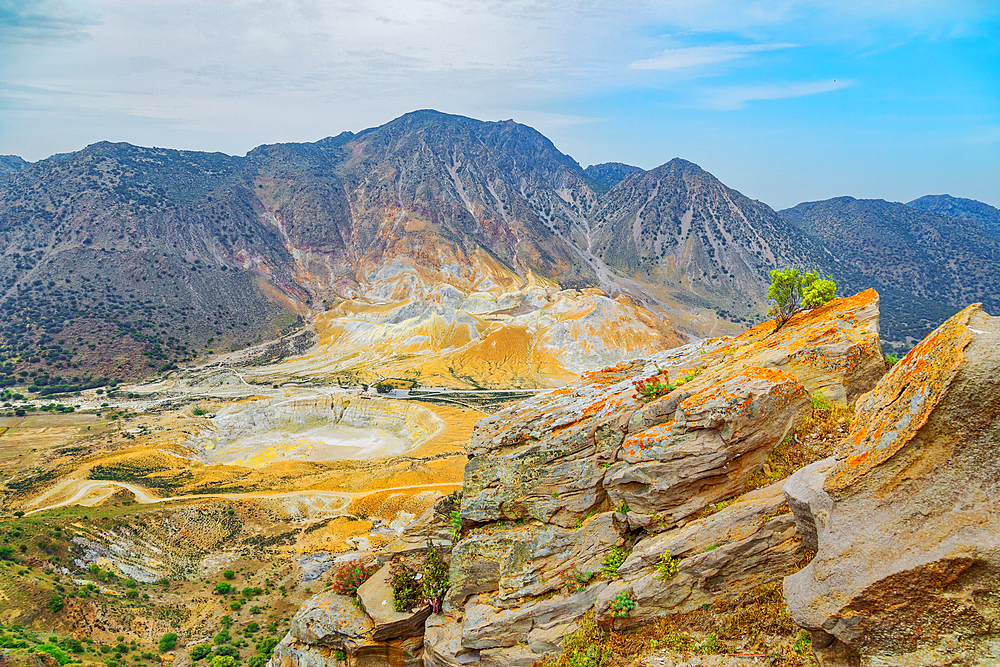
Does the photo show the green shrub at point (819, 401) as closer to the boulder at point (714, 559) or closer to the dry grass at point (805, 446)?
the dry grass at point (805, 446)

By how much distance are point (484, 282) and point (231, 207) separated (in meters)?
83.4

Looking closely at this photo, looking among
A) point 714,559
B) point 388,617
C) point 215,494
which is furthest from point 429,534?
point 215,494

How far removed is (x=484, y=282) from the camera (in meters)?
148

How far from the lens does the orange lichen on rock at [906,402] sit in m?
6.30

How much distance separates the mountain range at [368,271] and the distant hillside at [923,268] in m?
0.83

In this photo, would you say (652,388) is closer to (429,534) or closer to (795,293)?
(795,293)

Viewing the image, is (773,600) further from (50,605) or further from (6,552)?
(6,552)

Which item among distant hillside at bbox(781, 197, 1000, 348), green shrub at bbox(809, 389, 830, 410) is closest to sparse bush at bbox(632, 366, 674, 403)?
green shrub at bbox(809, 389, 830, 410)

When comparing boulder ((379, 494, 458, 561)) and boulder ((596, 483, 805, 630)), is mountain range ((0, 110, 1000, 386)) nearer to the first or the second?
boulder ((379, 494, 458, 561))

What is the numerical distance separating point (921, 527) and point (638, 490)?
18.3 feet

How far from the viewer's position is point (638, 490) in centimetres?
1126

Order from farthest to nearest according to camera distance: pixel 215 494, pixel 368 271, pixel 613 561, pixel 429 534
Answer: pixel 368 271 < pixel 215 494 < pixel 429 534 < pixel 613 561

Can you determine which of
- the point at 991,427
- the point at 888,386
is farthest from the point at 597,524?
the point at 991,427

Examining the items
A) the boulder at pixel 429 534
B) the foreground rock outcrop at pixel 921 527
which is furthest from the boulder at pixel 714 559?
the boulder at pixel 429 534
